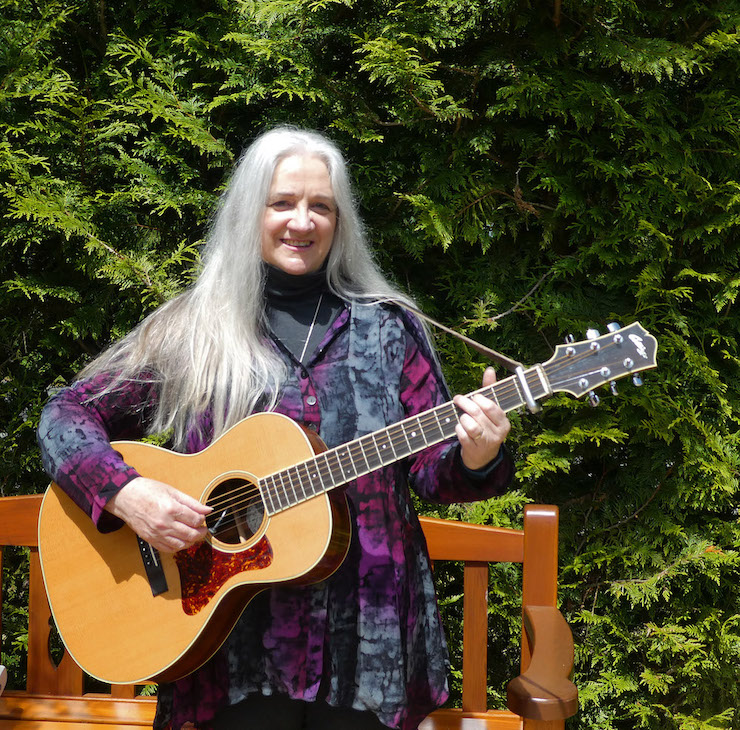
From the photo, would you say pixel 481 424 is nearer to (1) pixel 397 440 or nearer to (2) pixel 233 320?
(1) pixel 397 440

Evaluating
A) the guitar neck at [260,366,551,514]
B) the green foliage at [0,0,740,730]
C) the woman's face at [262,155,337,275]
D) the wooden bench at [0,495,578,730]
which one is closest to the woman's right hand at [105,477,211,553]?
the guitar neck at [260,366,551,514]

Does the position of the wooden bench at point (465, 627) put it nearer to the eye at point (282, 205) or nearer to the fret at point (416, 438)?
the fret at point (416, 438)

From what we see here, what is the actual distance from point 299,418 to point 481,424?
42cm

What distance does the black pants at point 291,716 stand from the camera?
1.72 metres

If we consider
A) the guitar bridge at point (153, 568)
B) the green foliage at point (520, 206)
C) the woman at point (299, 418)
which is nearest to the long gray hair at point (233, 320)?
the woman at point (299, 418)

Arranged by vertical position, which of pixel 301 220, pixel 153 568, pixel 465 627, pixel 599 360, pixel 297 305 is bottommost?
pixel 465 627

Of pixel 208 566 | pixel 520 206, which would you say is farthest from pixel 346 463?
pixel 520 206

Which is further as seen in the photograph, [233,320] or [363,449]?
[233,320]

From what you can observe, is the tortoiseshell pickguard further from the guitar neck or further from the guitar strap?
the guitar strap

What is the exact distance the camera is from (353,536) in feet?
5.81

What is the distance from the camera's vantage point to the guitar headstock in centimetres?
166

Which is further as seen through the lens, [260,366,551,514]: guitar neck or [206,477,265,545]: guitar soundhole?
[206,477,265,545]: guitar soundhole

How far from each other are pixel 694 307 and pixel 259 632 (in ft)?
6.13

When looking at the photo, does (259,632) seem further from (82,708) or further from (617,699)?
(617,699)
